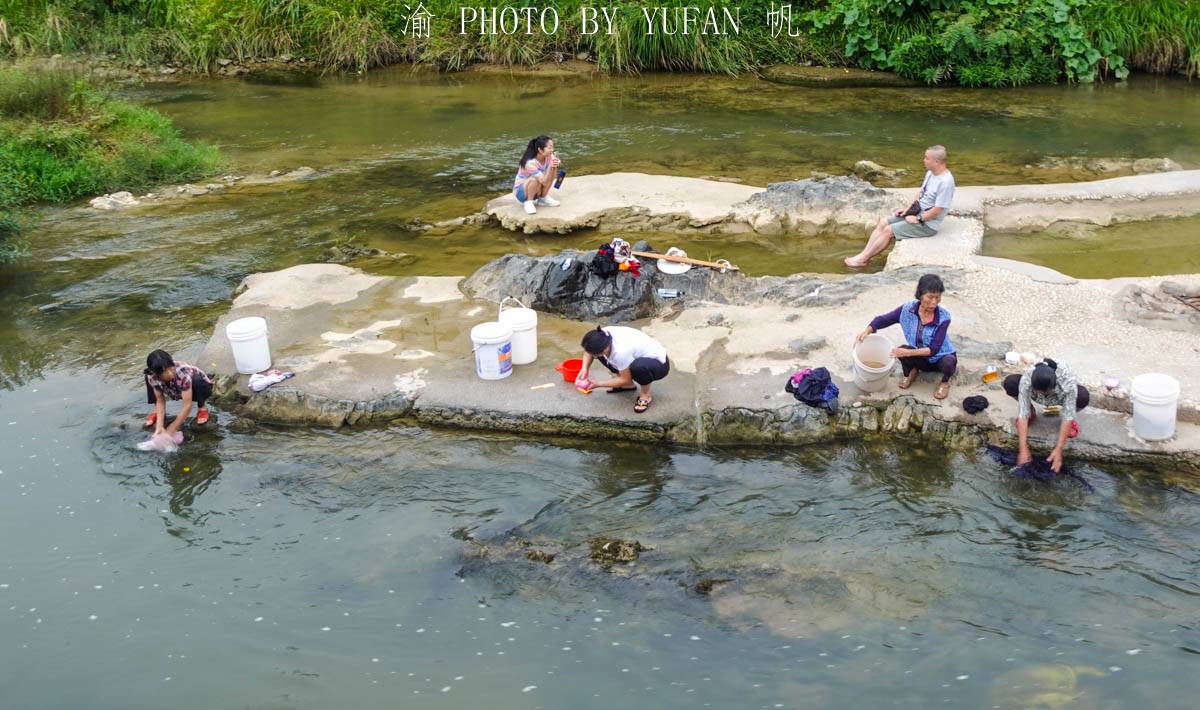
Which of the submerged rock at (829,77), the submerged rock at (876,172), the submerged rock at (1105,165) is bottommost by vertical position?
the submerged rock at (876,172)

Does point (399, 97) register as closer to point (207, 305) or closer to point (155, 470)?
point (207, 305)

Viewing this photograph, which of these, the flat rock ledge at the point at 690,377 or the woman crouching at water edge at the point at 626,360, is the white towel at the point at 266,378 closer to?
the flat rock ledge at the point at 690,377

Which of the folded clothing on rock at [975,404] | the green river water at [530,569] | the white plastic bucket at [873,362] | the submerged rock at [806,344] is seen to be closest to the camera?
the green river water at [530,569]

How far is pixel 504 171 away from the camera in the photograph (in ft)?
43.9

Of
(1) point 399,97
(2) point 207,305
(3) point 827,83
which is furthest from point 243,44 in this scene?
(2) point 207,305

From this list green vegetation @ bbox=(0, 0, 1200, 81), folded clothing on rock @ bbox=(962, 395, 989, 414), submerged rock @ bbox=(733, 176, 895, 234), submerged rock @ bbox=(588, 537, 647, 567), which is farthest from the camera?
green vegetation @ bbox=(0, 0, 1200, 81)

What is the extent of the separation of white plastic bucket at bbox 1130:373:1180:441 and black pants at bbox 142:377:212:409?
19.9 feet

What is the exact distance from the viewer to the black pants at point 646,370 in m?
7.09

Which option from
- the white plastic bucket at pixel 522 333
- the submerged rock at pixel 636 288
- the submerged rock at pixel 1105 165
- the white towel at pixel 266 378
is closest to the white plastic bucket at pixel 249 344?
the white towel at pixel 266 378

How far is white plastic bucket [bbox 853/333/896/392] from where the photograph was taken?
7.16m

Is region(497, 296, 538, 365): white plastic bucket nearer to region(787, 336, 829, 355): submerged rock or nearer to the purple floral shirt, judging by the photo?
region(787, 336, 829, 355): submerged rock

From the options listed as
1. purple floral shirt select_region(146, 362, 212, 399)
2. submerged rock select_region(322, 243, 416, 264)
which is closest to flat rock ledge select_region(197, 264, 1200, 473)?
purple floral shirt select_region(146, 362, 212, 399)

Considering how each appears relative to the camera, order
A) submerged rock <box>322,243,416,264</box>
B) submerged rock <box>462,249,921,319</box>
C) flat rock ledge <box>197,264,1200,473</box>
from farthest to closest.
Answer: submerged rock <box>322,243,416,264</box>, submerged rock <box>462,249,921,319</box>, flat rock ledge <box>197,264,1200,473</box>

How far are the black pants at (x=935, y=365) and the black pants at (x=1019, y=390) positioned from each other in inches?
13.6
